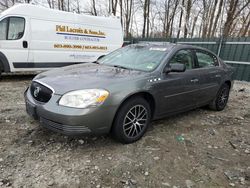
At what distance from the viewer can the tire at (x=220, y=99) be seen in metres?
4.46

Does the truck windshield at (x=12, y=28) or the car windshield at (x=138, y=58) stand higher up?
the truck windshield at (x=12, y=28)

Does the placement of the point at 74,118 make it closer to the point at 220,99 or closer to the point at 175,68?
the point at 175,68

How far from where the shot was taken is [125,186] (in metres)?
2.06

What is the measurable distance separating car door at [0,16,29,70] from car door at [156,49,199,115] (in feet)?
17.5

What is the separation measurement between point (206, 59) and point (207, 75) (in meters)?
0.43

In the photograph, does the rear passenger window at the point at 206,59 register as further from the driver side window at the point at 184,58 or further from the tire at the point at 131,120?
the tire at the point at 131,120

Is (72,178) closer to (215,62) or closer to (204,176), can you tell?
(204,176)

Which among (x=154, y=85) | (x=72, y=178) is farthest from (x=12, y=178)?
(x=154, y=85)

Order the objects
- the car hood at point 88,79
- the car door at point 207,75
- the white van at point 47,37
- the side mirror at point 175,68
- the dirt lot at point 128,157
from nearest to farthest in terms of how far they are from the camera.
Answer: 1. the dirt lot at point 128,157
2. the car hood at point 88,79
3. the side mirror at point 175,68
4. the car door at point 207,75
5. the white van at point 47,37

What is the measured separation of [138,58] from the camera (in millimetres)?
3432

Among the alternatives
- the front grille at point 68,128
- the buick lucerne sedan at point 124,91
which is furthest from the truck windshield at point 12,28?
the front grille at point 68,128

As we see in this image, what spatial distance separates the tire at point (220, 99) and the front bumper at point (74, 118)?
9.75 feet

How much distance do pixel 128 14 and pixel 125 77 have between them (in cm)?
1862

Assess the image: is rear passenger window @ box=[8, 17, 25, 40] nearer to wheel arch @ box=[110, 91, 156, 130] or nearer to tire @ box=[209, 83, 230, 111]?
wheel arch @ box=[110, 91, 156, 130]
